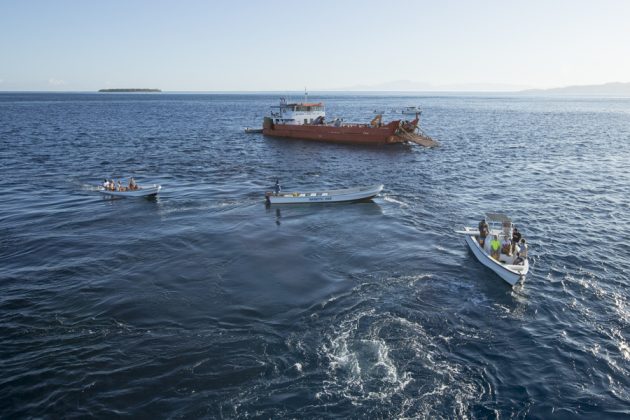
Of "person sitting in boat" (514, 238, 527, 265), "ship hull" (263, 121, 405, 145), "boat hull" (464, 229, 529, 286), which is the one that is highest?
"ship hull" (263, 121, 405, 145)

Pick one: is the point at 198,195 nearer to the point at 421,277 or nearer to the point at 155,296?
the point at 155,296

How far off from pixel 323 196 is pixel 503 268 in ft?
55.8

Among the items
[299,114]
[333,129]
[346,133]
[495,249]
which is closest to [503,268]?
[495,249]

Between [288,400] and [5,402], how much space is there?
926 cm

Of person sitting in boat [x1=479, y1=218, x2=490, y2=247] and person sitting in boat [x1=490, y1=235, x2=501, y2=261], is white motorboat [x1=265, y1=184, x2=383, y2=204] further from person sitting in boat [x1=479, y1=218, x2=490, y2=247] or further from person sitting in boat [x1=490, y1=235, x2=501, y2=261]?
person sitting in boat [x1=490, y1=235, x2=501, y2=261]

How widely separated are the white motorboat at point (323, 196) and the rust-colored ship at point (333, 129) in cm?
3271

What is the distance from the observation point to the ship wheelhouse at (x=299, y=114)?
249 feet

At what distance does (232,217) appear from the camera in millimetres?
32406

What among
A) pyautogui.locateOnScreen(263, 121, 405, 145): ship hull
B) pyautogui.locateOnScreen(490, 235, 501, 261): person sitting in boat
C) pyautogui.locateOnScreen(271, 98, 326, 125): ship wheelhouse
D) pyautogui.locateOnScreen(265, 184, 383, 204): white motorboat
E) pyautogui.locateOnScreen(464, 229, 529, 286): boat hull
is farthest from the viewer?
pyautogui.locateOnScreen(271, 98, 326, 125): ship wheelhouse

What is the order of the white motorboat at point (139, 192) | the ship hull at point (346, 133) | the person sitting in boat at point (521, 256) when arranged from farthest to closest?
the ship hull at point (346, 133) → the white motorboat at point (139, 192) → the person sitting in boat at point (521, 256)

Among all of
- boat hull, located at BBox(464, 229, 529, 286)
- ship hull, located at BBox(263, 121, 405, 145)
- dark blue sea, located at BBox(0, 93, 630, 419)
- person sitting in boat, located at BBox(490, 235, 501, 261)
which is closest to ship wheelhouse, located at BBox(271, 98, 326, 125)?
ship hull, located at BBox(263, 121, 405, 145)

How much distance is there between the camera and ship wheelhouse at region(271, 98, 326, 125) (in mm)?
75938

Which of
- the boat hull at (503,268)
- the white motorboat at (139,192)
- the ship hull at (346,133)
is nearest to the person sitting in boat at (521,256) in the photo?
the boat hull at (503,268)

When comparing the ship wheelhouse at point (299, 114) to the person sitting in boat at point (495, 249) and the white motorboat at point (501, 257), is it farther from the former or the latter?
the person sitting in boat at point (495, 249)
